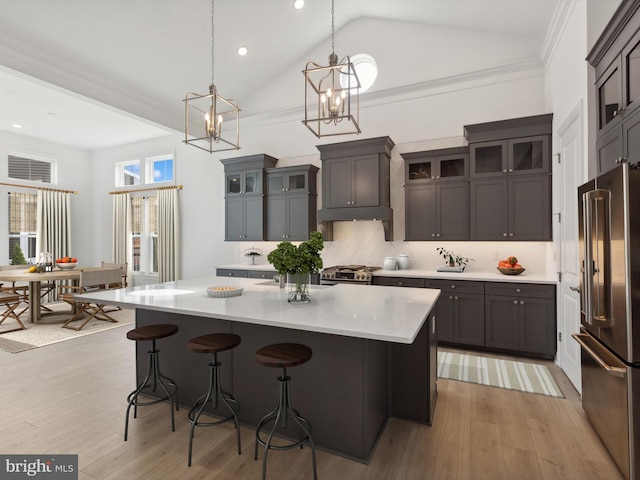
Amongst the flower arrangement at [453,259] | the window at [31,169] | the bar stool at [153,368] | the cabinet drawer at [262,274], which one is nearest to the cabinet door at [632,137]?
the flower arrangement at [453,259]

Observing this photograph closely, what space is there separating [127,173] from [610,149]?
9.13m

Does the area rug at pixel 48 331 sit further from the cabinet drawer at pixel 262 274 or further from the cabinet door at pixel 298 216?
the cabinet door at pixel 298 216

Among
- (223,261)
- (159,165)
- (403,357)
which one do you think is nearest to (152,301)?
(403,357)

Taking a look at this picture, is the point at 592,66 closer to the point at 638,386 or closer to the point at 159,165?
the point at 638,386

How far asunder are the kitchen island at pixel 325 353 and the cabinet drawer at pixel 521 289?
157 cm

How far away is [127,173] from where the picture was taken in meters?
8.52

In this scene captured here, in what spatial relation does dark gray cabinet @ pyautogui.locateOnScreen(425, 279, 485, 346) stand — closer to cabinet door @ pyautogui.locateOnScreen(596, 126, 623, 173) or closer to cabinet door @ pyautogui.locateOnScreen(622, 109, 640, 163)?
cabinet door @ pyautogui.locateOnScreen(596, 126, 623, 173)

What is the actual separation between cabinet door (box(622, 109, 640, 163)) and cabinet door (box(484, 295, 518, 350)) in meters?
2.29

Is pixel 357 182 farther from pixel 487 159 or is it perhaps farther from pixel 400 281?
pixel 487 159

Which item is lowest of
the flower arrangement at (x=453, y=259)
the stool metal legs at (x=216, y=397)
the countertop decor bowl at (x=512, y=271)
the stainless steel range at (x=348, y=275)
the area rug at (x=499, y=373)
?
the area rug at (x=499, y=373)

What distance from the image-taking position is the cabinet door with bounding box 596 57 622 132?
2244mm

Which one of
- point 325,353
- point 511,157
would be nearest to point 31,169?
point 325,353

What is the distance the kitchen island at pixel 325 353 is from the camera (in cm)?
208

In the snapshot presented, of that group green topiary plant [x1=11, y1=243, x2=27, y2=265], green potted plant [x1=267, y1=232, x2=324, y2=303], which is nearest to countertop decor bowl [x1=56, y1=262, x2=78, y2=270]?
green topiary plant [x1=11, y1=243, x2=27, y2=265]
